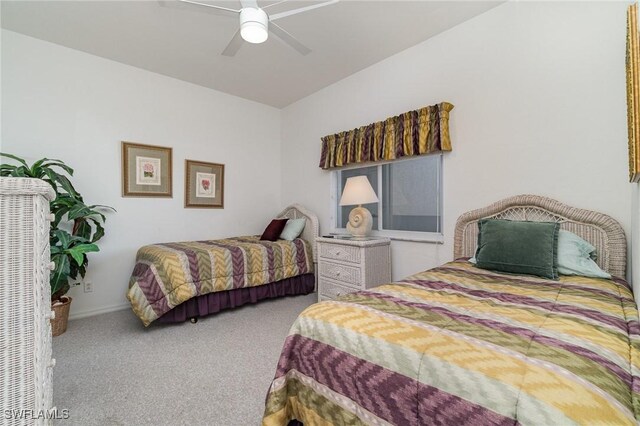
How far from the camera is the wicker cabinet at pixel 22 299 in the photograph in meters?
0.76

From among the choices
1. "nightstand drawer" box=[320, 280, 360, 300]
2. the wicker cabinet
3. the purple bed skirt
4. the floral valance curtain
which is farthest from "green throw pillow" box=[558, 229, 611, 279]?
the purple bed skirt

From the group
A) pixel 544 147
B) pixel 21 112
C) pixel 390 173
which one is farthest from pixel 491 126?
pixel 21 112

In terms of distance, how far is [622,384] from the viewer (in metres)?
0.72

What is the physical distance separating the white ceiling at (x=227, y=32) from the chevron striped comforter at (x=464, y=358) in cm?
221

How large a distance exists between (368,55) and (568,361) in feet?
9.91

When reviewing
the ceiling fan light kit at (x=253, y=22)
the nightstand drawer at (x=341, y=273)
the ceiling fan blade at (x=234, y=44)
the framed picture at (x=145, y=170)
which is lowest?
the nightstand drawer at (x=341, y=273)

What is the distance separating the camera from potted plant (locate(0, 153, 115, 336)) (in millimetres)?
2238

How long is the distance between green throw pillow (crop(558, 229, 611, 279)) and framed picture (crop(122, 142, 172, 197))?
379cm

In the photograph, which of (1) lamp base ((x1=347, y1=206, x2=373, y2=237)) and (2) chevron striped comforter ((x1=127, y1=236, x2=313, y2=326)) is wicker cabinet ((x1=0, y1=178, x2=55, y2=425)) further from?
(1) lamp base ((x1=347, y1=206, x2=373, y2=237))

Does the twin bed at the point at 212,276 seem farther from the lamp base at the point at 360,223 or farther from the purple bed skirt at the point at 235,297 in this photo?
the lamp base at the point at 360,223

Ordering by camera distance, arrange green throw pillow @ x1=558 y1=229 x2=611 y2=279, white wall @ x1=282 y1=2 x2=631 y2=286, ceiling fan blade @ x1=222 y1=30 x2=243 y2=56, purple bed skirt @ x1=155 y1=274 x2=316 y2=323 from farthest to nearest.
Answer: purple bed skirt @ x1=155 y1=274 x2=316 y2=323, ceiling fan blade @ x1=222 y1=30 x2=243 y2=56, white wall @ x1=282 y1=2 x2=631 y2=286, green throw pillow @ x1=558 y1=229 x2=611 y2=279

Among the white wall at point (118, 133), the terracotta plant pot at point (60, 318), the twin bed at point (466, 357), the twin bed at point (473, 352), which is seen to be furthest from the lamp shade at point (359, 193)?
the terracotta plant pot at point (60, 318)

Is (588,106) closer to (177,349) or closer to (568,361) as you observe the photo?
(568,361)

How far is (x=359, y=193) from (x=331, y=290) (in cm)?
104
